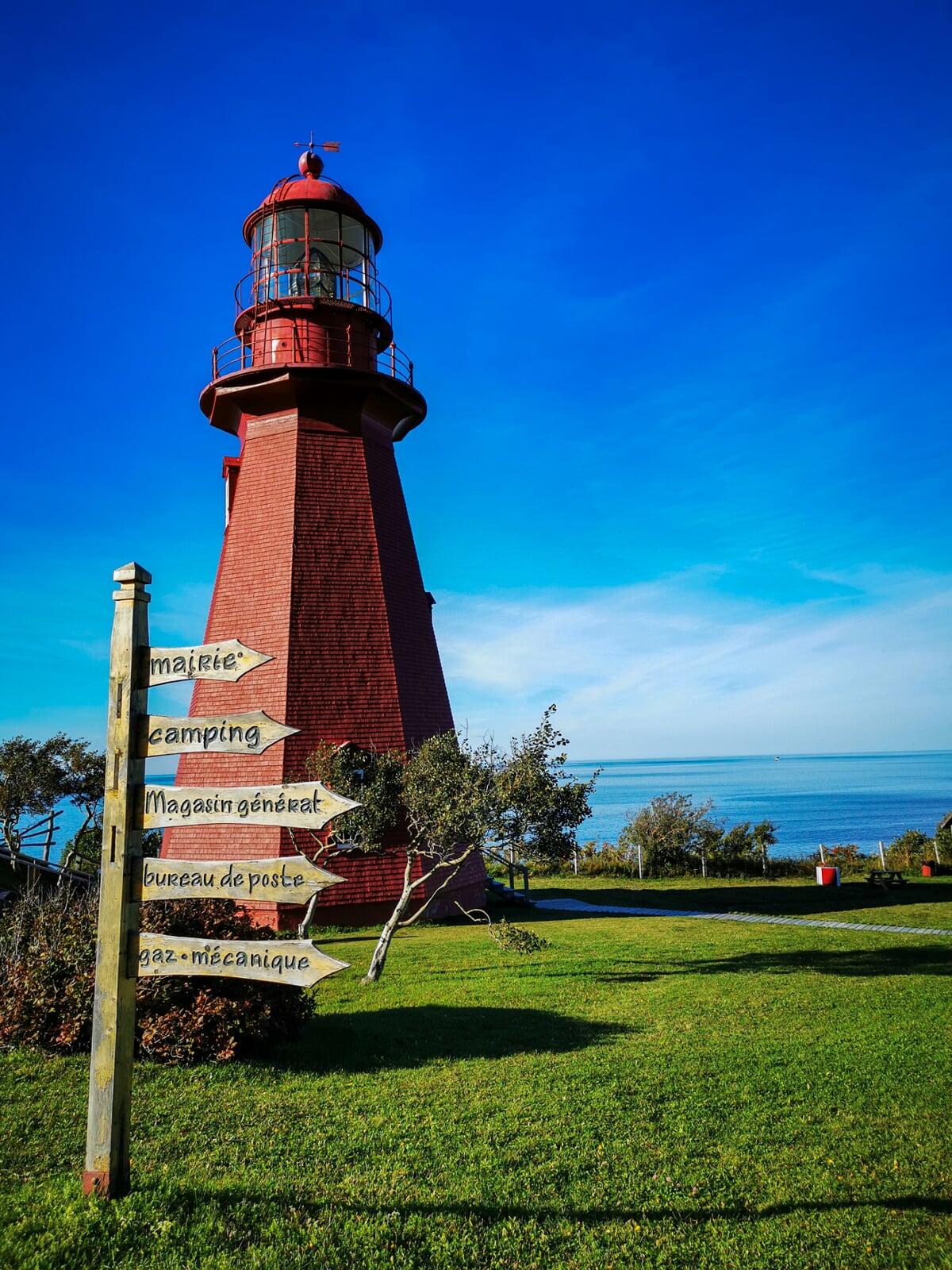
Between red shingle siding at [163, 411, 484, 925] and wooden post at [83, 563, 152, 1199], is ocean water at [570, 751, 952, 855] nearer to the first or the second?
red shingle siding at [163, 411, 484, 925]

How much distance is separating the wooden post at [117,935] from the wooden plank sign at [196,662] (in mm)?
70

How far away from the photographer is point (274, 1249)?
440 centimetres

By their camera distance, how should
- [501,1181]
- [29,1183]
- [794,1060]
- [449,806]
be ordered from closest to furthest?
[29,1183] < [501,1181] < [794,1060] < [449,806]

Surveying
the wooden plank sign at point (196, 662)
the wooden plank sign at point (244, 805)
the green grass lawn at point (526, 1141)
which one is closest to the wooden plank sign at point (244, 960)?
the wooden plank sign at point (244, 805)

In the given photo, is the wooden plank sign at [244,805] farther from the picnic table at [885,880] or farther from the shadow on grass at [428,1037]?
the picnic table at [885,880]

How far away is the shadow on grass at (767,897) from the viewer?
70.6ft

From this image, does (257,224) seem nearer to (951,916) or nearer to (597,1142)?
(597,1142)

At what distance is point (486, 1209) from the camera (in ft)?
16.4

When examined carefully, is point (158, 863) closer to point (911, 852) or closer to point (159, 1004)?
point (159, 1004)

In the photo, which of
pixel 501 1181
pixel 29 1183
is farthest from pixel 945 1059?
pixel 29 1183

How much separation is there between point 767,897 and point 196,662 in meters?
23.4

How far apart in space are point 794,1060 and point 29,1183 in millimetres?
6783

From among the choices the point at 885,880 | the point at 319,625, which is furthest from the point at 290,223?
the point at 885,880

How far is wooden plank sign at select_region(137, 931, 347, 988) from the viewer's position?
15.0 ft
